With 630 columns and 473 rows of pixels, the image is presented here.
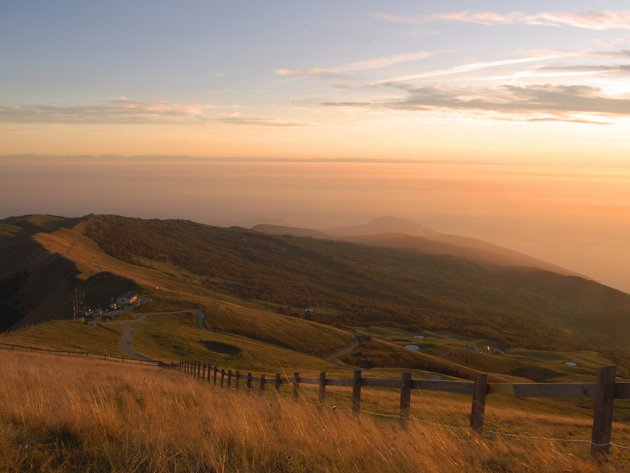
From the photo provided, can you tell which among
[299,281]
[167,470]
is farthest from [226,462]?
[299,281]

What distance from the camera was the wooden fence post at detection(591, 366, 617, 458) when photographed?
6.56m

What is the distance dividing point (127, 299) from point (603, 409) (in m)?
74.4

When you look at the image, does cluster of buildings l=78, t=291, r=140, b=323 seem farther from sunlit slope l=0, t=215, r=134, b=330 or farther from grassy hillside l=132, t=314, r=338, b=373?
grassy hillside l=132, t=314, r=338, b=373

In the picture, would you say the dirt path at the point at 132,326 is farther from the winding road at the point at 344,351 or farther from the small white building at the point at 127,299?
the winding road at the point at 344,351

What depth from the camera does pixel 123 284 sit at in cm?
8331

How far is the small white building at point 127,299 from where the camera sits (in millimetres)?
74287

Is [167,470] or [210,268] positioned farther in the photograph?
[210,268]

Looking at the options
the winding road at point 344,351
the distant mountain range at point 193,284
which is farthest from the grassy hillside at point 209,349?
the distant mountain range at point 193,284

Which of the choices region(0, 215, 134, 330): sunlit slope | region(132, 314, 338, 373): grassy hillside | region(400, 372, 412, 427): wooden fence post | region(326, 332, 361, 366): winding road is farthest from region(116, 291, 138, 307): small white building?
region(400, 372, 412, 427): wooden fence post

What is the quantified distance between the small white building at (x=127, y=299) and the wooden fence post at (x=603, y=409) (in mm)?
72466

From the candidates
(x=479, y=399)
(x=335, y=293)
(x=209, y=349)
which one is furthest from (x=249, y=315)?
(x=335, y=293)

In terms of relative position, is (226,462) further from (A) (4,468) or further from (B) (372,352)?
(B) (372,352)

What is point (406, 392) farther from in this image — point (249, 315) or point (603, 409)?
point (249, 315)

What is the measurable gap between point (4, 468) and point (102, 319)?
2411 inches
